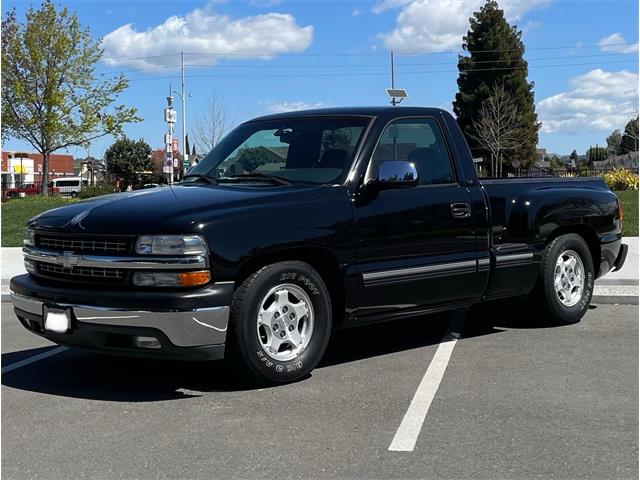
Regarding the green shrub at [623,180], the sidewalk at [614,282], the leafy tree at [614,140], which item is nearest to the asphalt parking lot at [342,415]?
the sidewalk at [614,282]

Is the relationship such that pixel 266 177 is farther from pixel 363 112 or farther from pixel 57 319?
pixel 57 319

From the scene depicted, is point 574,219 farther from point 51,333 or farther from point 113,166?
point 113,166

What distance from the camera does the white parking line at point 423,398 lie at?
157 inches

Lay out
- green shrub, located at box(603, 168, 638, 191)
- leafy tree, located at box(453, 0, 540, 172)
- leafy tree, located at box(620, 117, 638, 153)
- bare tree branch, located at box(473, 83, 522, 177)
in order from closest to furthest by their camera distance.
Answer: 1. green shrub, located at box(603, 168, 638, 191)
2. bare tree branch, located at box(473, 83, 522, 177)
3. leafy tree, located at box(453, 0, 540, 172)
4. leafy tree, located at box(620, 117, 638, 153)

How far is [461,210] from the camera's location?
19.4ft

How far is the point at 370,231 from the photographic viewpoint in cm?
531

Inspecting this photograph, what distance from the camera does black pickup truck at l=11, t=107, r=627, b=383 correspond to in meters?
4.59

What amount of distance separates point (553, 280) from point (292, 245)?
298 centimetres

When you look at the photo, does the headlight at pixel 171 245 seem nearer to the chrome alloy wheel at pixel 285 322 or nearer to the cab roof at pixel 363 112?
the chrome alloy wheel at pixel 285 322

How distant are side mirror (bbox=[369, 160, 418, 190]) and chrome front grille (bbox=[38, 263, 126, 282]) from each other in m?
1.87

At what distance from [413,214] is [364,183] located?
18.3 inches

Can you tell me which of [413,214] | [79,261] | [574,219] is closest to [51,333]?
[79,261]

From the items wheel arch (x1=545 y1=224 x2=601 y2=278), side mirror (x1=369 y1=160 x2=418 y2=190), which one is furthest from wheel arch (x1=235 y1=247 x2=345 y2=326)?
wheel arch (x1=545 y1=224 x2=601 y2=278)

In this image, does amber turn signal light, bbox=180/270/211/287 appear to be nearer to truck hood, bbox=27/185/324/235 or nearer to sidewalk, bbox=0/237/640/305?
truck hood, bbox=27/185/324/235
